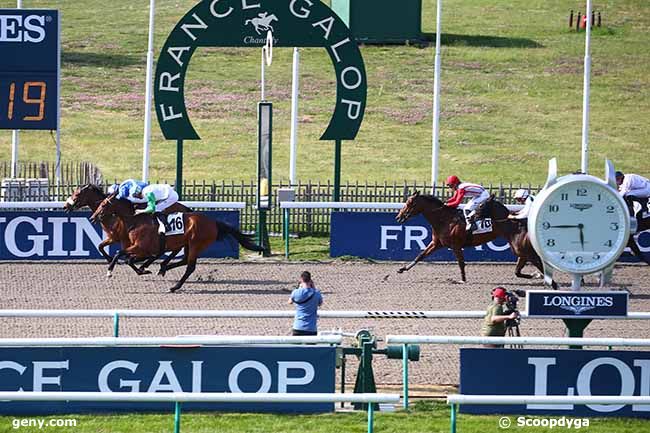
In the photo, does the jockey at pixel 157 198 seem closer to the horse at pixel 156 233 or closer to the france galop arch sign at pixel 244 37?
the horse at pixel 156 233

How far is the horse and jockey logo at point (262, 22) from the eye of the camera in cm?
2367

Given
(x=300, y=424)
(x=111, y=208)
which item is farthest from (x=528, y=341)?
(x=111, y=208)

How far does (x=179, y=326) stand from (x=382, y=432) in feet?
17.0

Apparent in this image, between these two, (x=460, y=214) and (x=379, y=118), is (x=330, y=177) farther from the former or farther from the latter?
(x=460, y=214)

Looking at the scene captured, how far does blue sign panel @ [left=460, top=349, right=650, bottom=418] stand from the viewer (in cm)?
1361

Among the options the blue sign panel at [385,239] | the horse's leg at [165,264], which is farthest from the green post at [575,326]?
the blue sign panel at [385,239]

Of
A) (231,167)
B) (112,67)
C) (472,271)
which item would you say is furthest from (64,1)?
(472,271)

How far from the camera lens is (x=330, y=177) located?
36.1 m

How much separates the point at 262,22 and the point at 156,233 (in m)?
4.59

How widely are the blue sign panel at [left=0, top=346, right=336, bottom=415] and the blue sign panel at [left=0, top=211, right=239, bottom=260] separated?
9112 mm

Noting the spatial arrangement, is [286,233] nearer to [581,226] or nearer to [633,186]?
[633,186]

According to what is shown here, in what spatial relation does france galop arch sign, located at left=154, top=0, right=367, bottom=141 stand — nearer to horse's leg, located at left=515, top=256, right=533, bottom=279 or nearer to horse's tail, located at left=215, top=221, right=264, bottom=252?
horse's tail, located at left=215, top=221, right=264, bottom=252

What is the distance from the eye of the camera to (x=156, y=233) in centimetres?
2098

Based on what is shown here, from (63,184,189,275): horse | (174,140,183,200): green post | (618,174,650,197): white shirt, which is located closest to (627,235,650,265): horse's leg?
(618,174,650,197): white shirt
